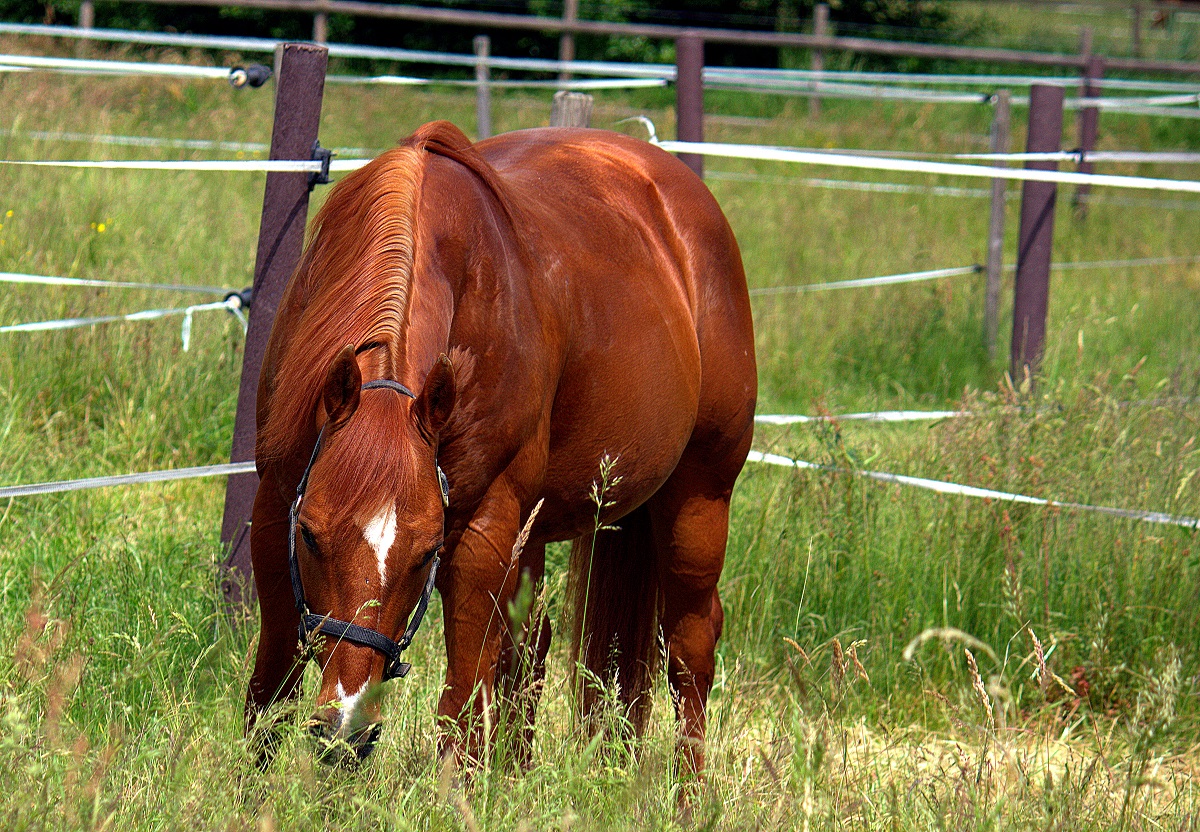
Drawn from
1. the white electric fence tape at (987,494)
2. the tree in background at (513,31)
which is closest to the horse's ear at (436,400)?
the white electric fence tape at (987,494)

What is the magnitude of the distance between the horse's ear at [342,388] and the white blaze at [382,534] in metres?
0.17

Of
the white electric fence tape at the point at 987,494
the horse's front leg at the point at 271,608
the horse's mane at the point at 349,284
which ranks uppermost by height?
the horse's mane at the point at 349,284

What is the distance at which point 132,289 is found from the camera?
511 centimetres

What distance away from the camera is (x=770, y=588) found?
3.58m

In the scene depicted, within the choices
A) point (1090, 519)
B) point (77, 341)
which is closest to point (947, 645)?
point (1090, 519)

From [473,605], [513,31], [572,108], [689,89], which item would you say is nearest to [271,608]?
[473,605]

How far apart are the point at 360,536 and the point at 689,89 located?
11.7 feet

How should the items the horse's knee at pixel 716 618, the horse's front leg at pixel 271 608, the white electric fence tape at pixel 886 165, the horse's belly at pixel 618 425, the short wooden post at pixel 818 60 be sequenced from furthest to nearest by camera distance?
the short wooden post at pixel 818 60, the white electric fence tape at pixel 886 165, the horse's knee at pixel 716 618, the horse's belly at pixel 618 425, the horse's front leg at pixel 271 608

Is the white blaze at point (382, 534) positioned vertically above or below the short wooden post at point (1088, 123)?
below

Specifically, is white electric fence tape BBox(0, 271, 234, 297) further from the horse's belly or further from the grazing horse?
the horse's belly

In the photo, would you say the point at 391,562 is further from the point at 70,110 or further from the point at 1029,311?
the point at 70,110

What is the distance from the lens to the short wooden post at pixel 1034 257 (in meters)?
5.04

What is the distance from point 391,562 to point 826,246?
6920 mm

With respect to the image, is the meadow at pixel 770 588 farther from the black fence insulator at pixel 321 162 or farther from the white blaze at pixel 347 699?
the black fence insulator at pixel 321 162
